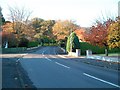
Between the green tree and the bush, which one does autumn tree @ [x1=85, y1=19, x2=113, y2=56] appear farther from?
the bush

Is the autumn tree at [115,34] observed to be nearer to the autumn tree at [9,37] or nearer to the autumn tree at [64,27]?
the autumn tree at [9,37]

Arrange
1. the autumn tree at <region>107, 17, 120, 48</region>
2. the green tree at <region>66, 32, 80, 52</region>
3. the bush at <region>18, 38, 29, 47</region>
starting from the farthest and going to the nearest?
the bush at <region>18, 38, 29, 47</region>
the green tree at <region>66, 32, 80, 52</region>
the autumn tree at <region>107, 17, 120, 48</region>

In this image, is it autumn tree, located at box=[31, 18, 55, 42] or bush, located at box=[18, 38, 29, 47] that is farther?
autumn tree, located at box=[31, 18, 55, 42]

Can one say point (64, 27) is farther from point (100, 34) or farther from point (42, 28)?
point (100, 34)

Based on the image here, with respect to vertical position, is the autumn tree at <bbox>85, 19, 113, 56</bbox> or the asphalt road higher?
the autumn tree at <bbox>85, 19, 113, 56</bbox>

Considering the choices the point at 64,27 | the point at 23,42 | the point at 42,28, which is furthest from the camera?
the point at 42,28

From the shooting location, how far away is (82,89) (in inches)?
544

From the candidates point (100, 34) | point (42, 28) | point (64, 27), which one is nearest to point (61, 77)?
point (100, 34)

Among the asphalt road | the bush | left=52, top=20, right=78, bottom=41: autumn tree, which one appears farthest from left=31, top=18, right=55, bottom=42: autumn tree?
the asphalt road

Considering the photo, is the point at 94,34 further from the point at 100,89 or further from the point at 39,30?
the point at 39,30

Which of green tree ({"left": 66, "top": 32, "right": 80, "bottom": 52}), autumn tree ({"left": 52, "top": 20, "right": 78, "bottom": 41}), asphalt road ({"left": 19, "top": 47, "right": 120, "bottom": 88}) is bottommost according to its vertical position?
asphalt road ({"left": 19, "top": 47, "right": 120, "bottom": 88})

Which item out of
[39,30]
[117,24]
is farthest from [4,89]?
[39,30]

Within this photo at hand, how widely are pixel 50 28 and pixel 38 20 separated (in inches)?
283

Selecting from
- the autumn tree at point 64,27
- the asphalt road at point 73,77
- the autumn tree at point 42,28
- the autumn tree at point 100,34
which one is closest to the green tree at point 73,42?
the autumn tree at point 100,34
